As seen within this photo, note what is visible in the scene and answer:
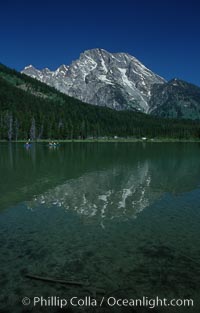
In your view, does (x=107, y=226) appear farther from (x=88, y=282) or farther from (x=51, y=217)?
(x=88, y=282)

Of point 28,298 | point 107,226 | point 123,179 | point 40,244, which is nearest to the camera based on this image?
point 28,298

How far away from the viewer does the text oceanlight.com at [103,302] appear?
1341cm

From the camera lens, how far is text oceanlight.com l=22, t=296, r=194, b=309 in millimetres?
13406

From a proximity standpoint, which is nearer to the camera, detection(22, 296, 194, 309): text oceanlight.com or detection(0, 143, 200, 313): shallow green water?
detection(22, 296, 194, 309): text oceanlight.com

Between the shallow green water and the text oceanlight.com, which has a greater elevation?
the shallow green water

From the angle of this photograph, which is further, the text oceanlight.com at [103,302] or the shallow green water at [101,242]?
the shallow green water at [101,242]

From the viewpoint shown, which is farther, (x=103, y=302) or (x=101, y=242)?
(x=101, y=242)

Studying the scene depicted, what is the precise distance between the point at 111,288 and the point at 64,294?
2.40 m

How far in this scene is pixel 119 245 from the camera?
2038 centimetres

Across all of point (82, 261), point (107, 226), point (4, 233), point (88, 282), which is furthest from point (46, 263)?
point (107, 226)

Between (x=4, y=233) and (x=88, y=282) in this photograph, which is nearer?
(x=88, y=282)

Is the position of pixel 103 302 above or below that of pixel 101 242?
below

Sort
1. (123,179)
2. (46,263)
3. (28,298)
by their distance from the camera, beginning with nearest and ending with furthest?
(28,298), (46,263), (123,179)

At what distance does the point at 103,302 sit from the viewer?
44.7 feet
